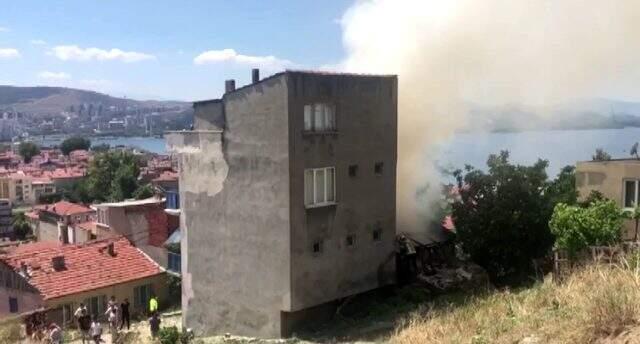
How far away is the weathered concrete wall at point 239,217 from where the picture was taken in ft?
69.8

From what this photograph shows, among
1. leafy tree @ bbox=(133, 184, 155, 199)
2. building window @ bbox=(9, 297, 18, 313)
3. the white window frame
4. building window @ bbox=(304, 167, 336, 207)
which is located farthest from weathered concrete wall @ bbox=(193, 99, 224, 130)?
leafy tree @ bbox=(133, 184, 155, 199)

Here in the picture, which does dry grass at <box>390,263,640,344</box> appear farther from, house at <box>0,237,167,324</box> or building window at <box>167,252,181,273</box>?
building window at <box>167,252,181,273</box>

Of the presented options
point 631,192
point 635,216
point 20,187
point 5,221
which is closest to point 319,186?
point 635,216

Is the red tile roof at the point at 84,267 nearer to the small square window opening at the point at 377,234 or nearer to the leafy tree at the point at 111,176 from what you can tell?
the small square window opening at the point at 377,234

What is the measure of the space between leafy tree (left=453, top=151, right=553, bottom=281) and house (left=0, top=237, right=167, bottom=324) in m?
14.7

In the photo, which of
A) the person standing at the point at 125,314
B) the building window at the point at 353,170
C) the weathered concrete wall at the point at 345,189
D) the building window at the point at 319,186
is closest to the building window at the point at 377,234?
the weathered concrete wall at the point at 345,189

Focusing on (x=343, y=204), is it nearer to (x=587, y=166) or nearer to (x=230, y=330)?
(x=230, y=330)

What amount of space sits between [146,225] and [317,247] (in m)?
15.7

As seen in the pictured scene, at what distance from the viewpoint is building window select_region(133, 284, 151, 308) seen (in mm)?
31219

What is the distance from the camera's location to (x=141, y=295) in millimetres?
31406

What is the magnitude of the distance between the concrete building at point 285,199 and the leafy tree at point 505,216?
4.37m

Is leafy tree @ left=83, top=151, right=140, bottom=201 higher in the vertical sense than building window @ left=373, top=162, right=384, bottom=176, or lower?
lower

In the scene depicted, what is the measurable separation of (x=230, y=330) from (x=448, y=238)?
10939 millimetres

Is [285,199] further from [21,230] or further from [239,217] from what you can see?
[21,230]
